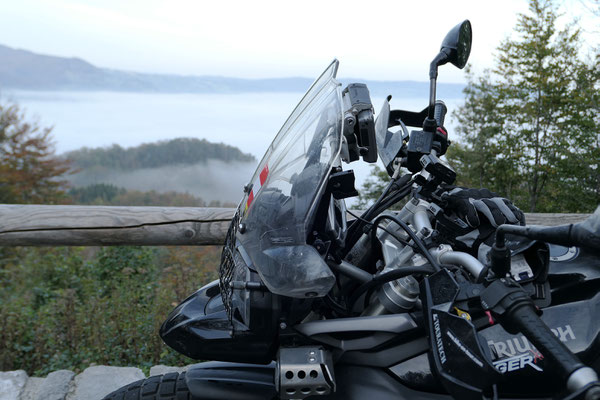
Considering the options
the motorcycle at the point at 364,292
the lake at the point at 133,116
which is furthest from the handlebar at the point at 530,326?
the lake at the point at 133,116

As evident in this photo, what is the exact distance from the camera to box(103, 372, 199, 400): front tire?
1.70 meters

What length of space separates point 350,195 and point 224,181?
5.18 meters

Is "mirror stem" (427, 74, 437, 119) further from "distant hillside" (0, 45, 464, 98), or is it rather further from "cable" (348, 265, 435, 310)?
"distant hillside" (0, 45, 464, 98)

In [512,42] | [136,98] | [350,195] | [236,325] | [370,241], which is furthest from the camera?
[136,98]

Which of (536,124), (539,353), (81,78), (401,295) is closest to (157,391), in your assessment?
(401,295)

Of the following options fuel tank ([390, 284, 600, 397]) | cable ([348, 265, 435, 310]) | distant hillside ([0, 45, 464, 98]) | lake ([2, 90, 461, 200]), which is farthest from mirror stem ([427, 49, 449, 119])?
distant hillside ([0, 45, 464, 98])

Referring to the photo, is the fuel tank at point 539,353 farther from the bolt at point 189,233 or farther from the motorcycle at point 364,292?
the bolt at point 189,233

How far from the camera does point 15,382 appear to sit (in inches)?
128

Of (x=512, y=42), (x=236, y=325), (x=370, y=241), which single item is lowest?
(x=236, y=325)

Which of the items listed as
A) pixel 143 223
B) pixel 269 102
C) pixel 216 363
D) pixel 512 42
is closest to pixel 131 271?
pixel 143 223

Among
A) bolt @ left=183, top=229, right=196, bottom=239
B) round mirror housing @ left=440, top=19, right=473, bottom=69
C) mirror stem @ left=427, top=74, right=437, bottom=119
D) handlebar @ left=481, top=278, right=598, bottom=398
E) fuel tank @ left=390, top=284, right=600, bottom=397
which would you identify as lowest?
bolt @ left=183, top=229, right=196, bottom=239

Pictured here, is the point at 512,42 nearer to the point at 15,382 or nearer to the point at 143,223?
the point at 143,223

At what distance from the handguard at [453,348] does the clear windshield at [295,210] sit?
26cm

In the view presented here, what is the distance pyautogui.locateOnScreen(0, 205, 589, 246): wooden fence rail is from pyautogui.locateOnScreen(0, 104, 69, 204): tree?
4.77 metres
